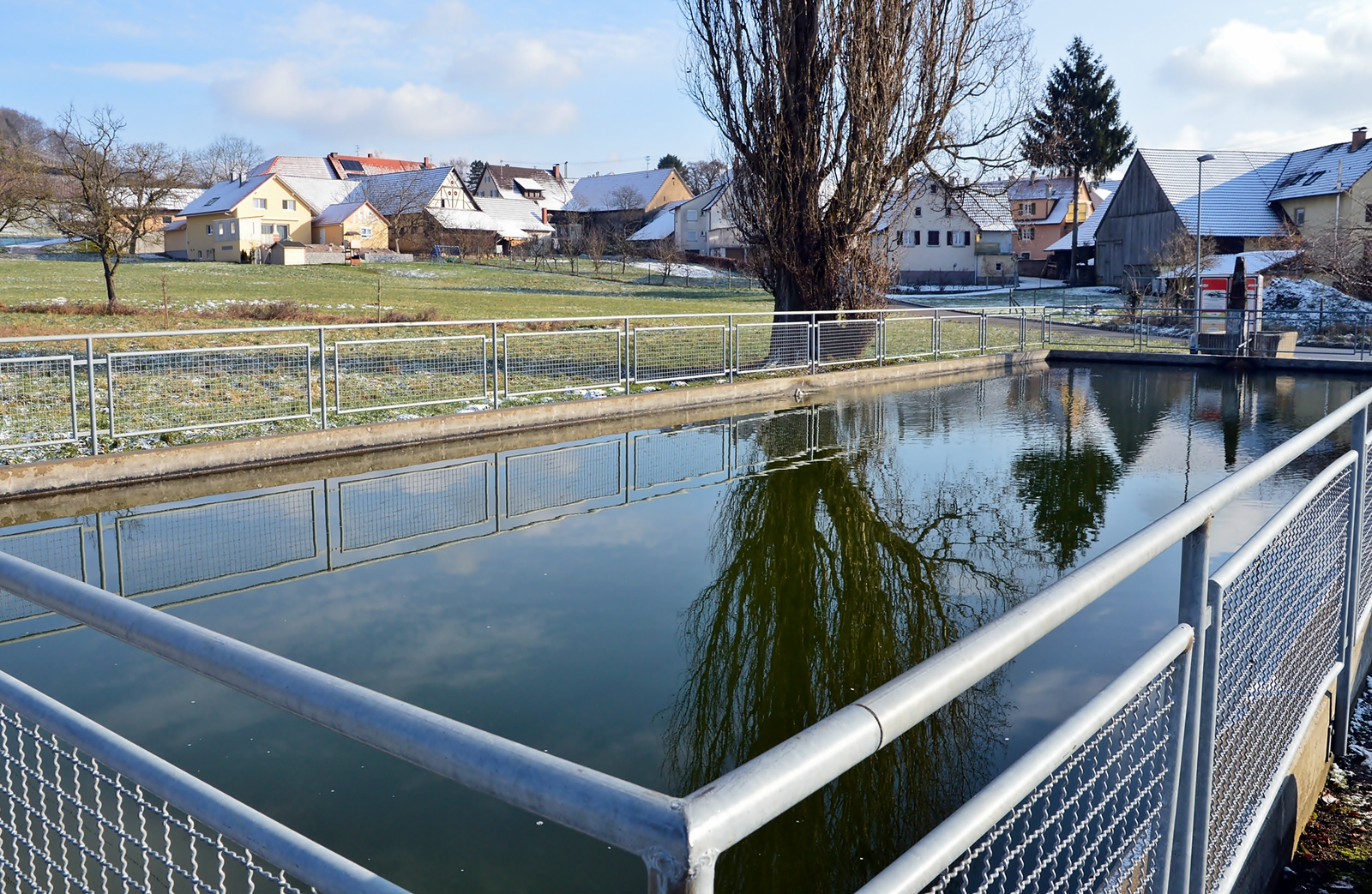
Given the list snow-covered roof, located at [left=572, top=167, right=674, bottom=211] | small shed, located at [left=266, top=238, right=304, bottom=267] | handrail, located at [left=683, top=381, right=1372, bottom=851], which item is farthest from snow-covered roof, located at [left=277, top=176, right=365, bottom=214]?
handrail, located at [left=683, top=381, right=1372, bottom=851]

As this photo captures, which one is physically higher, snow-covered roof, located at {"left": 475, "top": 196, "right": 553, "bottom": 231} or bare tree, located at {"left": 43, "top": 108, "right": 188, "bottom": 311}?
snow-covered roof, located at {"left": 475, "top": 196, "right": 553, "bottom": 231}

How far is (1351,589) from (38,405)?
13260mm

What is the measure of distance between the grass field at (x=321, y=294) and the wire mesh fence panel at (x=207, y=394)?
8550 mm

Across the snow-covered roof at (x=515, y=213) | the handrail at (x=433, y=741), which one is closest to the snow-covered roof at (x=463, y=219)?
the snow-covered roof at (x=515, y=213)

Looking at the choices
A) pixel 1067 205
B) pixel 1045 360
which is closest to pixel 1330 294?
pixel 1045 360

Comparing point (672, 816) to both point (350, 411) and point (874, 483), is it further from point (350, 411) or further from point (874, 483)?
point (350, 411)

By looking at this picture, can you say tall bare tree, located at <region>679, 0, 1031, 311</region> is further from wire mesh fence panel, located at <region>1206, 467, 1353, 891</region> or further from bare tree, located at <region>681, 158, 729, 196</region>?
bare tree, located at <region>681, 158, 729, 196</region>

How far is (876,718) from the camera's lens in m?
1.33

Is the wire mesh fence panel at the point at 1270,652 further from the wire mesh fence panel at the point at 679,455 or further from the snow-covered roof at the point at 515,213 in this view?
the snow-covered roof at the point at 515,213

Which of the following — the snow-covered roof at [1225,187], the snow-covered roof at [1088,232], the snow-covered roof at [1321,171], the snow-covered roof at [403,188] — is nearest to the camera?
the snow-covered roof at [1321,171]

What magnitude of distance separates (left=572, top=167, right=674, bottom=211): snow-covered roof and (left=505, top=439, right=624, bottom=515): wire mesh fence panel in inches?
3358

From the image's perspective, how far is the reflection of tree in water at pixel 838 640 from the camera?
4281mm

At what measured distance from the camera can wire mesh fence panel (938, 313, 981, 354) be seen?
87.1 ft

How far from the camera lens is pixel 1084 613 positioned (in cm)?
721
